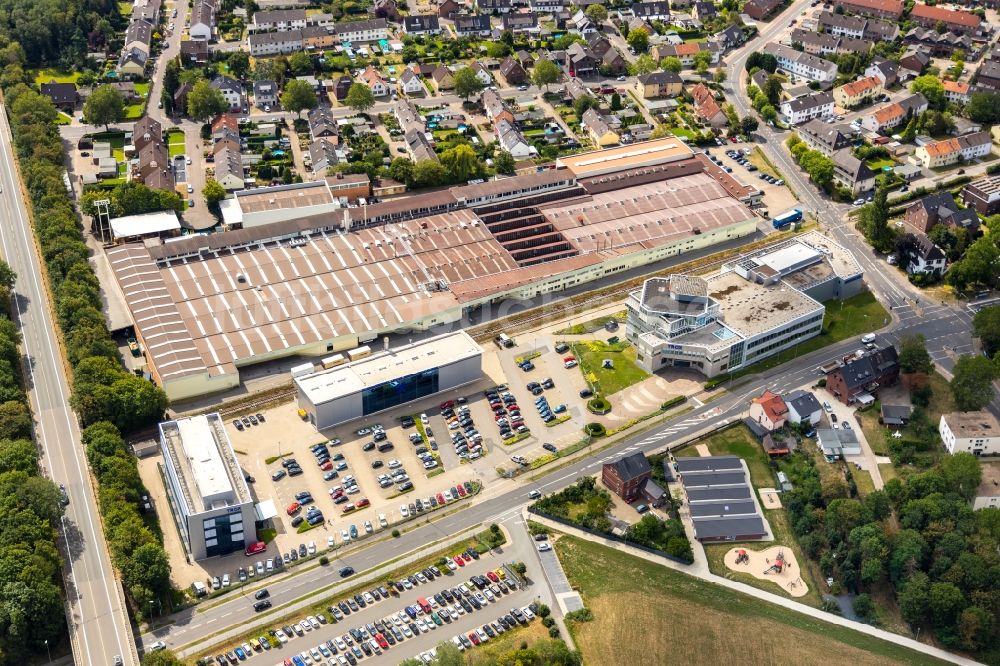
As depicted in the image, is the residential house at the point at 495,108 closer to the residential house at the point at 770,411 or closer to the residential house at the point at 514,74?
the residential house at the point at 514,74

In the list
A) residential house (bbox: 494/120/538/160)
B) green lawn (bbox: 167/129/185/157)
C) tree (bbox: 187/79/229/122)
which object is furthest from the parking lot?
tree (bbox: 187/79/229/122)

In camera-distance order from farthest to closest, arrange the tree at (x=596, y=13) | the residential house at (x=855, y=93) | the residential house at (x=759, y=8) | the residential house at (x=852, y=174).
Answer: the residential house at (x=759, y=8) → the tree at (x=596, y=13) → the residential house at (x=855, y=93) → the residential house at (x=852, y=174)

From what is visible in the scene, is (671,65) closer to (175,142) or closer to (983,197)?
(983,197)

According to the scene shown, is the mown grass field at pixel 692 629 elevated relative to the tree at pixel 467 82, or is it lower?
lower

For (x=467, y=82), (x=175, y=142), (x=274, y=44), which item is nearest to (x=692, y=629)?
(x=467, y=82)

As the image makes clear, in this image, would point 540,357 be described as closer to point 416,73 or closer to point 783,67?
point 416,73

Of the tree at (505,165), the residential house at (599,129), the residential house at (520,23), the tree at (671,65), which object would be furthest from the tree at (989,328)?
the residential house at (520,23)
